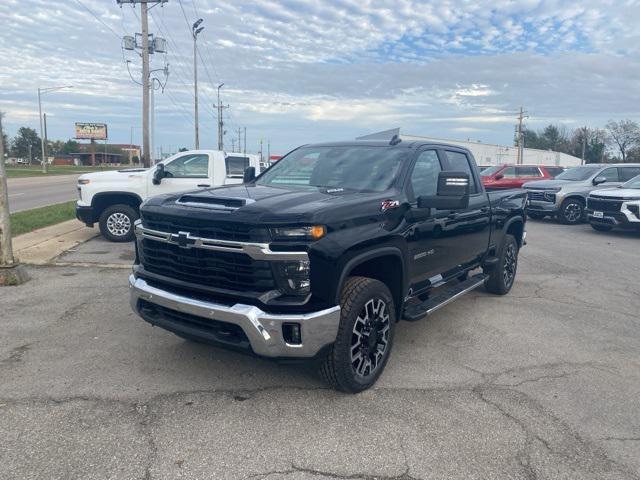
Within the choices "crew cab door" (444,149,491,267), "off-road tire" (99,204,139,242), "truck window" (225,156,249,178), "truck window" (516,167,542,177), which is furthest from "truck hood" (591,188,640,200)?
"off-road tire" (99,204,139,242)

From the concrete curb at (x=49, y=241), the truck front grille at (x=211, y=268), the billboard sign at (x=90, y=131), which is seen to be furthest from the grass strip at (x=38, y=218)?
the billboard sign at (x=90, y=131)

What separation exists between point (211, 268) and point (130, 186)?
7394 mm

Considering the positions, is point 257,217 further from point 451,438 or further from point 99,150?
point 99,150

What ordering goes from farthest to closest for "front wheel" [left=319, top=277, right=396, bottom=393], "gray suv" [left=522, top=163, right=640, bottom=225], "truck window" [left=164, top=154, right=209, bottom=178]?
"gray suv" [left=522, top=163, right=640, bottom=225], "truck window" [left=164, top=154, right=209, bottom=178], "front wheel" [left=319, top=277, right=396, bottom=393]

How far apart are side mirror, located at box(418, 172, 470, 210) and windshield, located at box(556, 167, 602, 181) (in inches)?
541

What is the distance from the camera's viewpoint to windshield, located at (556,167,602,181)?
53.8 ft

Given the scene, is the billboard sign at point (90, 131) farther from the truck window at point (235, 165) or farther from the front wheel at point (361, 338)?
the front wheel at point (361, 338)

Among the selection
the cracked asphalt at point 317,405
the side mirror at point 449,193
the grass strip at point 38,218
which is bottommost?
the cracked asphalt at point 317,405

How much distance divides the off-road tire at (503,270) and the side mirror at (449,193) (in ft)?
8.11

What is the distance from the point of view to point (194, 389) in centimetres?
399

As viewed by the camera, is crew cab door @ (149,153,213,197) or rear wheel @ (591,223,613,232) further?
rear wheel @ (591,223,613,232)

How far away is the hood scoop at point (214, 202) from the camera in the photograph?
3.77m

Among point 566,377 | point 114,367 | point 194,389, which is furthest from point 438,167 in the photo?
point 114,367

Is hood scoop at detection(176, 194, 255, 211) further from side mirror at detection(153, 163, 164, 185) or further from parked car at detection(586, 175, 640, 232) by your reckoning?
parked car at detection(586, 175, 640, 232)
